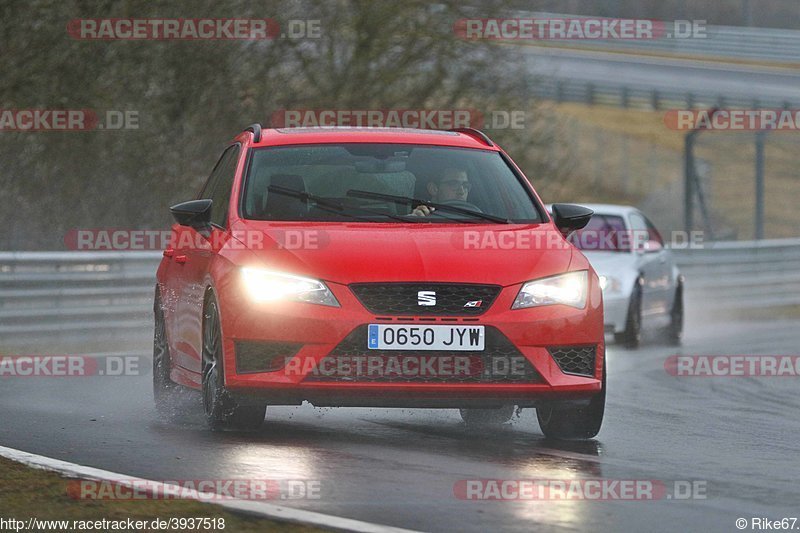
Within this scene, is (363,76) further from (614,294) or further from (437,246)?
(437,246)

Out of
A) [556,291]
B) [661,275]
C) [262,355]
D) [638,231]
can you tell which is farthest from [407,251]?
[661,275]

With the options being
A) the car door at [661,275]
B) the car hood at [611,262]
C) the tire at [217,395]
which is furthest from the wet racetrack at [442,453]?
the car door at [661,275]

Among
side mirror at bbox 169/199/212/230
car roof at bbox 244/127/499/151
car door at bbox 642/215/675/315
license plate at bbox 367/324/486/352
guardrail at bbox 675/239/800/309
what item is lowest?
guardrail at bbox 675/239/800/309


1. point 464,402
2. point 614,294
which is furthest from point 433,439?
point 614,294

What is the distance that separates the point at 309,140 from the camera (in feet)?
33.3

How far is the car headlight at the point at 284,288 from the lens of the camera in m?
8.65

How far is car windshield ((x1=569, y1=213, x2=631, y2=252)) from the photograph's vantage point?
783 inches

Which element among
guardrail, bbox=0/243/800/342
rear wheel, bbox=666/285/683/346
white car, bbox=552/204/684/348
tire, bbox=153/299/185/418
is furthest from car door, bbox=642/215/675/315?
tire, bbox=153/299/185/418

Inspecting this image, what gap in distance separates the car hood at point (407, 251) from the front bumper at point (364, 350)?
15cm

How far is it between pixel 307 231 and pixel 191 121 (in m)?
16.5

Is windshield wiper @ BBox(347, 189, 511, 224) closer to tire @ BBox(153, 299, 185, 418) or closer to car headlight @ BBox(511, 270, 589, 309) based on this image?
car headlight @ BBox(511, 270, 589, 309)

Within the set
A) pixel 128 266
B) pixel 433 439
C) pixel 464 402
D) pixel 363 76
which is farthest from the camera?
pixel 363 76

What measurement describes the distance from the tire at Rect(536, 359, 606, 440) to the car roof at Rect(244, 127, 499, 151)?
1.83 metres

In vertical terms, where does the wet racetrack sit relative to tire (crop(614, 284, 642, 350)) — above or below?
above
